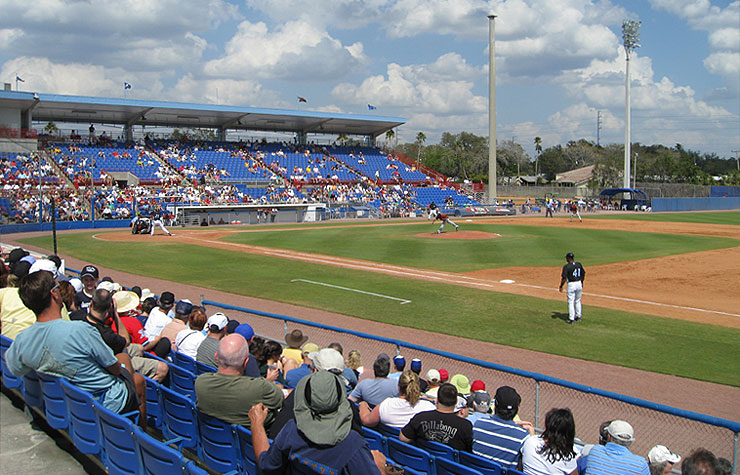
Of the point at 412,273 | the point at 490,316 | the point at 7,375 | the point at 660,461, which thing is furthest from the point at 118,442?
the point at 412,273

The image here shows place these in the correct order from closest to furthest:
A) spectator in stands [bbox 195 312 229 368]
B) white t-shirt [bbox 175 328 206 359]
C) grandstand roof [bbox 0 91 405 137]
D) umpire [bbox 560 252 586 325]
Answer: spectator in stands [bbox 195 312 229 368], white t-shirt [bbox 175 328 206 359], umpire [bbox 560 252 586 325], grandstand roof [bbox 0 91 405 137]

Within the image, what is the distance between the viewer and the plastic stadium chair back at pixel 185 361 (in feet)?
23.3

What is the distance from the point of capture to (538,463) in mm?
4926

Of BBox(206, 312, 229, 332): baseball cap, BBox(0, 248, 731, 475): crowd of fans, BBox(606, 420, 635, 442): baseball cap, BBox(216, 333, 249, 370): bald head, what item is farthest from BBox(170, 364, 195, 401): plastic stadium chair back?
BBox(606, 420, 635, 442): baseball cap

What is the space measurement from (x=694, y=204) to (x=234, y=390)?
8094cm

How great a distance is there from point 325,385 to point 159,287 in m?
17.1

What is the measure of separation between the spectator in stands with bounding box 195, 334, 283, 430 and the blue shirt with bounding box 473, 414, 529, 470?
195cm

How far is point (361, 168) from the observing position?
70.7 meters

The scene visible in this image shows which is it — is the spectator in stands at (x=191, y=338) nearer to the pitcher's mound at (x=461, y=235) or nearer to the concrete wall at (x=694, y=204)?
the pitcher's mound at (x=461, y=235)

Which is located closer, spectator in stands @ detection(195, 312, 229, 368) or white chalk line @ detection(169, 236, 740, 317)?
spectator in stands @ detection(195, 312, 229, 368)

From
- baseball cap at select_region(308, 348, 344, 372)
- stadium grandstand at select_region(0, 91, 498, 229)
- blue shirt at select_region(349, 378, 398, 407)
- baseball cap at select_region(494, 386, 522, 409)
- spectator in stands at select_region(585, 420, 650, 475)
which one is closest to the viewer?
spectator in stands at select_region(585, 420, 650, 475)

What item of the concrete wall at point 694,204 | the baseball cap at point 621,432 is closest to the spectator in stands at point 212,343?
the baseball cap at point 621,432

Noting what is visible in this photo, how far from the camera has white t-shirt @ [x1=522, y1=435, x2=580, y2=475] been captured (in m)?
4.87

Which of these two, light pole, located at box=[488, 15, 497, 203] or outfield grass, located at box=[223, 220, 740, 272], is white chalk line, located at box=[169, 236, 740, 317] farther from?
light pole, located at box=[488, 15, 497, 203]
